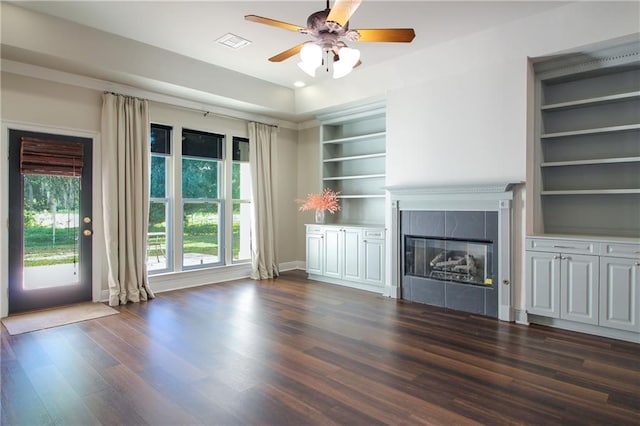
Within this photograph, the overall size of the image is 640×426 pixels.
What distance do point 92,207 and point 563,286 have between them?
551 cm

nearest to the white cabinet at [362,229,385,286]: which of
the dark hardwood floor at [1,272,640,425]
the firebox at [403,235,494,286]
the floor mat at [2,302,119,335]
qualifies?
the firebox at [403,235,494,286]

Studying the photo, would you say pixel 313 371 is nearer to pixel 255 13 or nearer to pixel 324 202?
pixel 255 13

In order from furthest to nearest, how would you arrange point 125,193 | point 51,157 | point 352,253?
point 352,253, point 125,193, point 51,157

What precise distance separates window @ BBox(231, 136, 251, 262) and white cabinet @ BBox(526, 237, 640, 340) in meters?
4.42

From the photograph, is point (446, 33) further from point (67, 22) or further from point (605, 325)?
point (67, 22)

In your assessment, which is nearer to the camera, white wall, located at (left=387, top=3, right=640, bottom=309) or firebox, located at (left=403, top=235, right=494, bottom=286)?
white wall, located at (left=387, top=3, right=640, bottom=309)

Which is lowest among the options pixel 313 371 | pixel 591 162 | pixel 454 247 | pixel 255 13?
pixel 313 371

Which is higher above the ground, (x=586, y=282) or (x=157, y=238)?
(x=157, y=238)

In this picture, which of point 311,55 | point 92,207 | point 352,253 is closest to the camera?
point 311,55

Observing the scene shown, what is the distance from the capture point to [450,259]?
477cm

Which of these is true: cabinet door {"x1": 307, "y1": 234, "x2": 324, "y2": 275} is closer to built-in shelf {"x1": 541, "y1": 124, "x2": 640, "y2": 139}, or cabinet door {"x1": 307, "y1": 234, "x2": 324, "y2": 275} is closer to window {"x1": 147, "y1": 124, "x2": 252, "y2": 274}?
window {"x1": 147, "y1": 124, "x2": 252, "y2": 274}

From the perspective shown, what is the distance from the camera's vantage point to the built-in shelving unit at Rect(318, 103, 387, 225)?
6246 mm

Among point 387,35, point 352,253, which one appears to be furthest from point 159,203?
point 387,35

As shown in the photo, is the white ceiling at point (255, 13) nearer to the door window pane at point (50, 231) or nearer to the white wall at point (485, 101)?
the white wall at point (485, 101)
